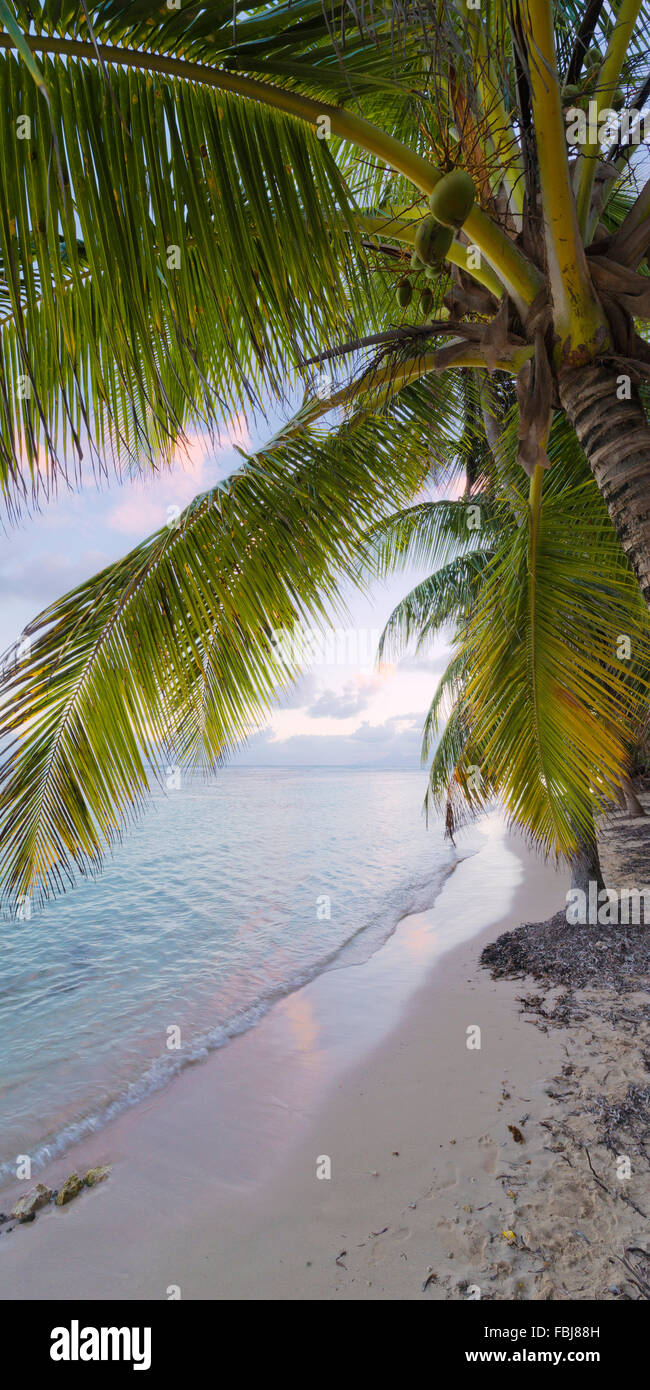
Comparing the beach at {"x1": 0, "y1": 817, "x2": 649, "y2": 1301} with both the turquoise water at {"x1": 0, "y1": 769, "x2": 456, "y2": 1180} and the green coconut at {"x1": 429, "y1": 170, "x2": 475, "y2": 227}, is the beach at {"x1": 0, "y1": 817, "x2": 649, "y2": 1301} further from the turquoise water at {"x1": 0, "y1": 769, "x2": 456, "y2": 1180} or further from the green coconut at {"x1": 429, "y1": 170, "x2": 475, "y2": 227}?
the green coconut at {"x1": 429, "y1": 170, "x2": 475, "y2": 227}

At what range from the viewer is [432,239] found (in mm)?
1562

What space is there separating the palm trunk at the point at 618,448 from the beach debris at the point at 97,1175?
424 centimetres

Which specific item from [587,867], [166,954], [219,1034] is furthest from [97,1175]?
[166,954]

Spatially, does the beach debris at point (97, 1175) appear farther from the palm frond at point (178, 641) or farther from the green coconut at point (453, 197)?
the green coconut at point (453, 197)

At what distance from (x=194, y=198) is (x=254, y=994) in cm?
701

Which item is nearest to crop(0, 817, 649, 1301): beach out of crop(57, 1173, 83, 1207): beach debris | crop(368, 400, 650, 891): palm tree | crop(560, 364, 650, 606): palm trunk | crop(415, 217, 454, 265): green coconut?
crop(57, 1173, 83, 1207): beach debris

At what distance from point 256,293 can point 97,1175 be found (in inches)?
180

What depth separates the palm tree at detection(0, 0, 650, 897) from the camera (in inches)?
58.8

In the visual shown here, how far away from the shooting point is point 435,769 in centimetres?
728

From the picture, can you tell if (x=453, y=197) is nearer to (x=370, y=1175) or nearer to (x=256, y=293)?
(x=256, y=293)

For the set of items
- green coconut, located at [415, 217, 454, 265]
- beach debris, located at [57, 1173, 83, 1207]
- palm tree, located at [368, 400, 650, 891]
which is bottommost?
beach debris, located at [57, 1173, 83, 1207]

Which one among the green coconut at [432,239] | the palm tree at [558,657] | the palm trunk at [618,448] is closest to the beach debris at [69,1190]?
the palm tree at [558,657]

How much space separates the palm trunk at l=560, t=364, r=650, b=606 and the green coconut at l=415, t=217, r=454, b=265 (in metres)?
0.84

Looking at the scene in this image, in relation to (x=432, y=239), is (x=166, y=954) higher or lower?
lower
